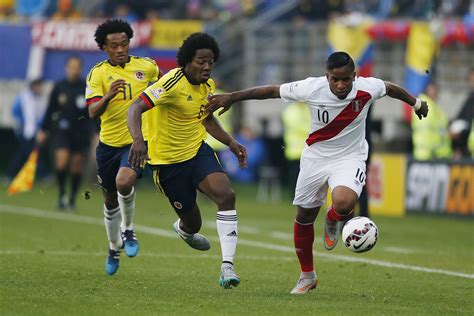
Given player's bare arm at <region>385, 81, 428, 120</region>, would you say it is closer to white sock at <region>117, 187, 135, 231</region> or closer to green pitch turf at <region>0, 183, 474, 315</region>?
green pitch turf at <region>0, 183, 474, 315</region>

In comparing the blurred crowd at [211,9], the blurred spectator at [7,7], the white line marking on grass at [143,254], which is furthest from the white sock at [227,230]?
the blurred spectator at [7,7]

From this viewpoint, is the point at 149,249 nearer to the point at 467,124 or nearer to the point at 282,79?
the point at 467,124

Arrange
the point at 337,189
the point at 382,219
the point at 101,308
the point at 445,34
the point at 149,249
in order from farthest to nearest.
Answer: the point at 445,34, the point at 382,219, the point at 149,249, the point at 337,189, the point at 101,308

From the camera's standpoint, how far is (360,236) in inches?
405

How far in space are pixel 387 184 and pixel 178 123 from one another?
12327 millimetres

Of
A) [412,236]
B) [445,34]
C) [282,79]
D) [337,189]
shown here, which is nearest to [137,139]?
[337,189]

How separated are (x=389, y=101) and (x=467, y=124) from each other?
649 centimetres

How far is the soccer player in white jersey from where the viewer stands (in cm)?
1063

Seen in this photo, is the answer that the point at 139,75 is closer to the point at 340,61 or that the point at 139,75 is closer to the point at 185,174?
the point at 185,174

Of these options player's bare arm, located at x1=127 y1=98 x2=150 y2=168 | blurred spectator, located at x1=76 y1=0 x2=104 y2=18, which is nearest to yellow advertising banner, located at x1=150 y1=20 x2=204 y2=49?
blurred spectator, located at x1=76 y1=0 x2=104 y2=18

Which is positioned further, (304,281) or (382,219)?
(382,219)

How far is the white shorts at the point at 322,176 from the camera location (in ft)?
35.1

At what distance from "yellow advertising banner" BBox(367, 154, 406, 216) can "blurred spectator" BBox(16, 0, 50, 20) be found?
1172 centimetres

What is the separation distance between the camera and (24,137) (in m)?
28.4
